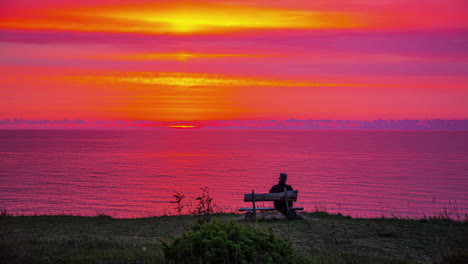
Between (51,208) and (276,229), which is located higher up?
(51,208)

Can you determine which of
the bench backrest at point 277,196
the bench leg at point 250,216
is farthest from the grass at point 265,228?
the bench backrest at point 277,196

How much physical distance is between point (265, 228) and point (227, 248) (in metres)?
7.30

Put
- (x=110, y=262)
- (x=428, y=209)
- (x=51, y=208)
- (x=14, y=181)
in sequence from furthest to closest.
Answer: (x=14, y=181) < (x=428, y=209) < (x=51, y=208) < (x=110, y=262)

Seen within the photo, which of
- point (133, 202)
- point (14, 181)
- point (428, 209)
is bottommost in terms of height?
point (428, 209)

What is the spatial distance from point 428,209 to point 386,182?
16460 mm

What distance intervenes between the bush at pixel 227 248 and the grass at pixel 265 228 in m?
0.82

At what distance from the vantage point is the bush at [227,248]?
7.53 meters

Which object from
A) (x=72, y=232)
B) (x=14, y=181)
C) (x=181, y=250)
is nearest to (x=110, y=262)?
(x=181, y=250)

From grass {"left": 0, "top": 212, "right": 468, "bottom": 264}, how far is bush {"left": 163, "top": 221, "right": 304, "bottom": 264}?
82 cm

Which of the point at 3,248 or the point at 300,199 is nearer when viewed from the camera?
the point at 3,248

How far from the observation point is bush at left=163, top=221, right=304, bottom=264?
7.53 m

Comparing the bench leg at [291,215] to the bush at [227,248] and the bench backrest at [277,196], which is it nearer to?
the bench backrest at [277,196]

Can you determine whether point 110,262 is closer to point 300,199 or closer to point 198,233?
point 198,233

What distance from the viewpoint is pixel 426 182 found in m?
49.8
